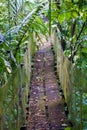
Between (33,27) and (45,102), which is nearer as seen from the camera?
(33,27)

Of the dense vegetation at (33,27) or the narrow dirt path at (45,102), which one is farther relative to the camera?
the narrow dirt path at (45,102)

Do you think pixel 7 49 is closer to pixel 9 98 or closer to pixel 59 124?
pixel 9 98

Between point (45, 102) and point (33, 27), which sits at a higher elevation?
point (33, 27)

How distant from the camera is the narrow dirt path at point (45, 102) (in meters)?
4.88

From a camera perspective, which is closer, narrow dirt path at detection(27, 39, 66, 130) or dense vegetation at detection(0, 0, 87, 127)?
dense vegetation at detection(0, 0, 87, 127)

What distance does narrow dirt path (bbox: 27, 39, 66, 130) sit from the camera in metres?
4.88

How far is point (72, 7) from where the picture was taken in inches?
135

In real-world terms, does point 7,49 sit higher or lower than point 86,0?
lower

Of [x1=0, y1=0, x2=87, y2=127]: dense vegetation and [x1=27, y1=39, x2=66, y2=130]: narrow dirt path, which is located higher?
[x1=0, y1=0, x2=87, y2=127]: dense vegetation

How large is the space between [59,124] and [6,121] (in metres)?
2.17

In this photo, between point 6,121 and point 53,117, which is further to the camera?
point 53,117

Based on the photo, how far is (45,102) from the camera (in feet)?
19.6

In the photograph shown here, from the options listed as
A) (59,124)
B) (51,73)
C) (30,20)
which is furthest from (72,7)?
(51,73)

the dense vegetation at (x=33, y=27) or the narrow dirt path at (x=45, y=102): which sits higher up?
the dense vegetation at (x=33, y=27)
